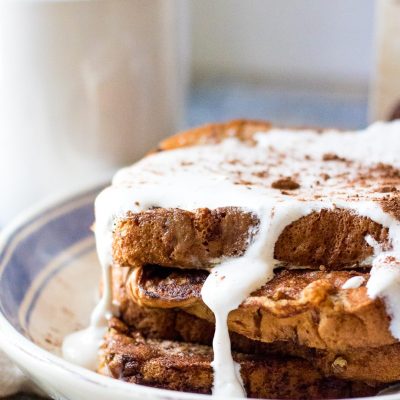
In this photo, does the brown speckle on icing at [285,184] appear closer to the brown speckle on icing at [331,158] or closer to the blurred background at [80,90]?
the brown speckle on icing at [331,158]

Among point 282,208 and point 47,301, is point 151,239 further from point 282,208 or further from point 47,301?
point 47,301

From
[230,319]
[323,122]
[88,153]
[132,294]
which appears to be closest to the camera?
[230,319]

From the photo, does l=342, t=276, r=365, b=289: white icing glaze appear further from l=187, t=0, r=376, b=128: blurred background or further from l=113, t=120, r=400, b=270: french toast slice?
l=187, t=0, r=376, b=128: blurred background

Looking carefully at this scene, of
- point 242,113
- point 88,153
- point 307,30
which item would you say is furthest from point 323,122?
point 88,153

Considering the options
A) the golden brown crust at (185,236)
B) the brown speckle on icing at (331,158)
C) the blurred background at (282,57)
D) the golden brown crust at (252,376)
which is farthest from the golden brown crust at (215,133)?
the blurred background at (282,57)

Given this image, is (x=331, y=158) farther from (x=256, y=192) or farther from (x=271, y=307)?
(x=271, y=307)

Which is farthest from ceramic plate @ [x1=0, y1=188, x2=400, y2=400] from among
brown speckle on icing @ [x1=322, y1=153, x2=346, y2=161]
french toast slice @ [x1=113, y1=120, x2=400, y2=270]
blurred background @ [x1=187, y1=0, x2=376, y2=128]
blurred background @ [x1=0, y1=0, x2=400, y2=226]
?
blurred background @ [x1=187, y1=0, x2=376, y2=128]
